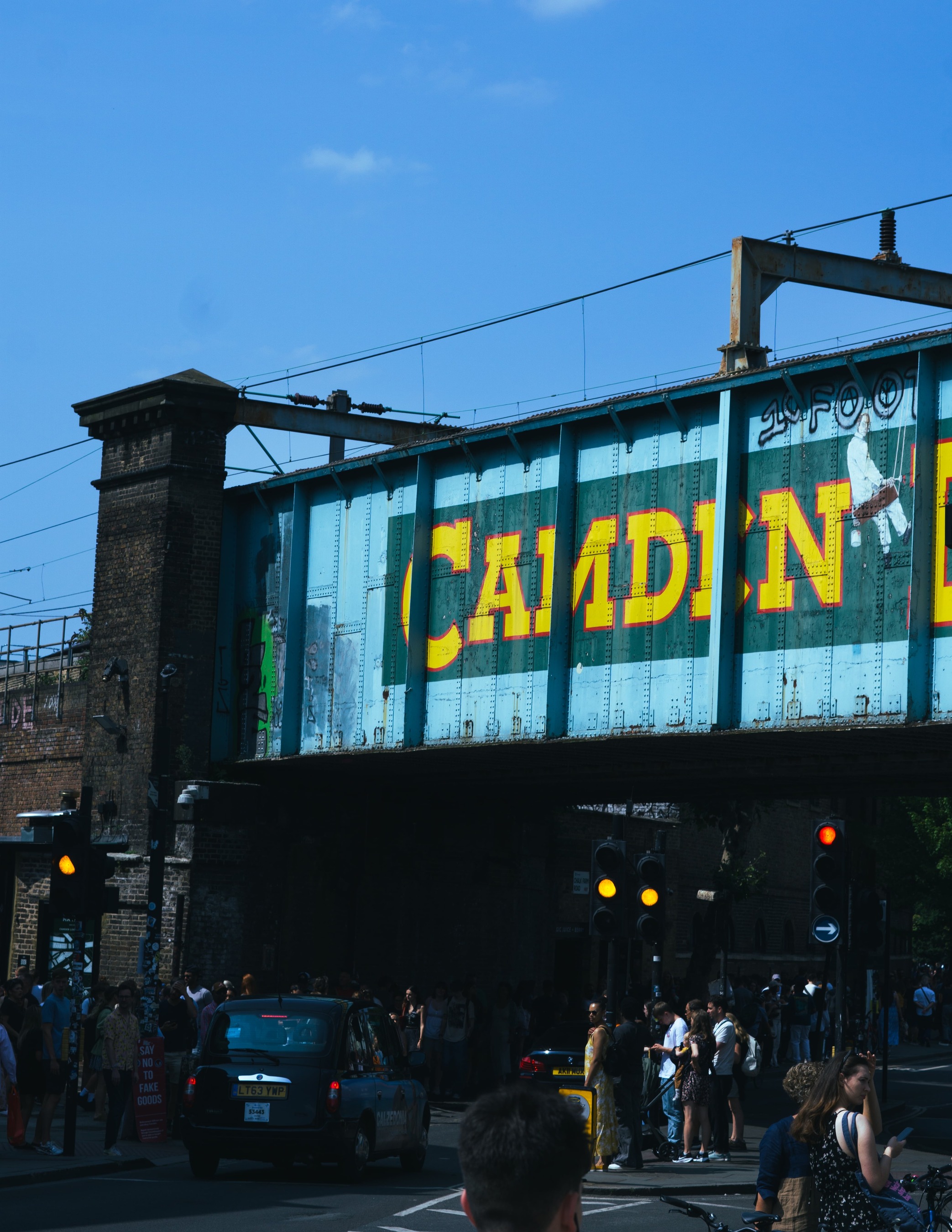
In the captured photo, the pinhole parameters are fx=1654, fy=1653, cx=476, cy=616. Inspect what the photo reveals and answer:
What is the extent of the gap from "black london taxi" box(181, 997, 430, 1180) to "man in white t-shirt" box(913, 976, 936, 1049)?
102 feet

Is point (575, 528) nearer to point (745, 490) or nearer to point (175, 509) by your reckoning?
point (745, 490)

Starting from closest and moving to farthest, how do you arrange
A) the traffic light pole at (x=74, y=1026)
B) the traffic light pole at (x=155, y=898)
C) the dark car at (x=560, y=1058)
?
the traffic light pole at (x=74, y=1026) < the dark car at (x=560, y=1058) < the traffic light pole at (x=155, y=898)

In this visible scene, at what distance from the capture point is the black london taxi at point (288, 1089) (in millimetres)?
14555

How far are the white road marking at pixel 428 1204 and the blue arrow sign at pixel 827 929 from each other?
178 inches

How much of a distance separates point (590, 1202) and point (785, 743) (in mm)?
7542

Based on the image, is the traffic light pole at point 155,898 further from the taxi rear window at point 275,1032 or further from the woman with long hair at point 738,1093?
the woman with long hair at point 738,1093

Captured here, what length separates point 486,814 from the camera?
102 ft

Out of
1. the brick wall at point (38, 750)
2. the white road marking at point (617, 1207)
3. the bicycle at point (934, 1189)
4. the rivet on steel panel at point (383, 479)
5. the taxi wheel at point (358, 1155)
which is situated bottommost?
the white road marking at point (617, 1207)

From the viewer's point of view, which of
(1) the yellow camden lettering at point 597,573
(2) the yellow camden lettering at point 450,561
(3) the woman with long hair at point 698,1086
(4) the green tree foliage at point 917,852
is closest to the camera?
(3) the woman with long hair at point 698,1086

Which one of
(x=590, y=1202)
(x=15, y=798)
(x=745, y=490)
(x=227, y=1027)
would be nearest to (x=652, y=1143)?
(x=590, y=1202)

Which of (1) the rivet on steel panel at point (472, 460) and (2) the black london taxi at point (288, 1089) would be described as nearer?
(2) the black london taxi at point (288, 1089)

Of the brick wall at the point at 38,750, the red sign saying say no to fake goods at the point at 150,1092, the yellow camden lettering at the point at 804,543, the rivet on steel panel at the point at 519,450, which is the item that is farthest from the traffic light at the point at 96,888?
the brick wall at the point at 38,750

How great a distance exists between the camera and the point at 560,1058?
1873 centimetres

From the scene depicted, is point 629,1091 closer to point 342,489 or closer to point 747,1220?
point 747,1220
